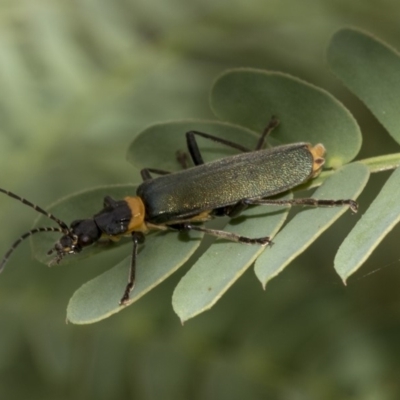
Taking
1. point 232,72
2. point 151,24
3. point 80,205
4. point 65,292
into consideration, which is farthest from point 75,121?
point 232,72

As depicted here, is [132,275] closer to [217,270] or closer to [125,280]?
[125,280]

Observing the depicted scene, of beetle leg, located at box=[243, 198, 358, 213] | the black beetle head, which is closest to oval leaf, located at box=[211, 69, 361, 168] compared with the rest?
beetle leg, located at box=[243, 198, 358, 213]

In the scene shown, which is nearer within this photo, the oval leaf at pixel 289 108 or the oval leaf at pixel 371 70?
the oval leaf at pixel 371 70

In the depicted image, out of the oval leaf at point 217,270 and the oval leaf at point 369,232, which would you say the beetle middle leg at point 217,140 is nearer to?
the oval leaf at point 217,270

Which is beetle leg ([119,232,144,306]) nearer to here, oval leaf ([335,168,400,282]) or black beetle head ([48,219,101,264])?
black beetle head ([48,219,101,264])

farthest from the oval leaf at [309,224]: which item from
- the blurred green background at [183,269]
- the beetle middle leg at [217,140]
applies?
the blurred green background at [183,269]

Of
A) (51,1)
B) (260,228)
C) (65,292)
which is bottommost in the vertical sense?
(65,292)

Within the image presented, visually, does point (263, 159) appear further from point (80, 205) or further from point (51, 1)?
point (51, 1)
